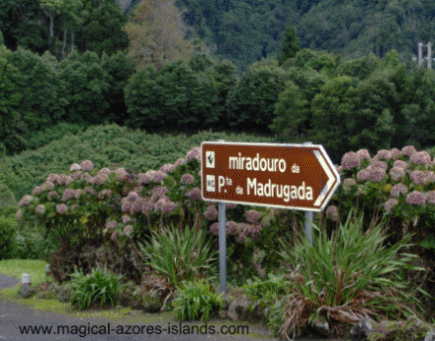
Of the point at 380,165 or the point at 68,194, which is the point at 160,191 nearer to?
the point at 68,194

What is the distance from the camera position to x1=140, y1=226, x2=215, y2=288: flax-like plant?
5.12 metres

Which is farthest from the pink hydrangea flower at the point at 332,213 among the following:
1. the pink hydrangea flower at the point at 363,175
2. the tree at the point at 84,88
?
the tree at the point at 84,88

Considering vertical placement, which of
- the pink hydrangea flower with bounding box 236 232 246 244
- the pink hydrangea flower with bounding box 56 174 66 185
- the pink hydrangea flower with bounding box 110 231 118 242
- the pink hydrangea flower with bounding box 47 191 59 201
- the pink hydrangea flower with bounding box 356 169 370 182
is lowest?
the pink hydrangea flower with bounding box 110 231 118 242

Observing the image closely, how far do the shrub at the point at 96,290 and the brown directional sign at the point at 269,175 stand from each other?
3.63 ft

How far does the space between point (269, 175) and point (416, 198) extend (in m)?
1.07

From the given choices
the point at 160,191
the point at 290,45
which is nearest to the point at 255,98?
the point at 290,45

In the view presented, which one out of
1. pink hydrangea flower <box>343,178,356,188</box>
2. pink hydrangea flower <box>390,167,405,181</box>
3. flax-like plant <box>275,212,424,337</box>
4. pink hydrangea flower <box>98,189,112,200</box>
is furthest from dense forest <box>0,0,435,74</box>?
flax-like plant <box>275,212,424,337</box>

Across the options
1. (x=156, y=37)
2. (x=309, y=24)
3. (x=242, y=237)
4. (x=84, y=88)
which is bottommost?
(x=84, y=88)

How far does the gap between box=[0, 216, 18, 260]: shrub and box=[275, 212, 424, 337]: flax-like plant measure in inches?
325

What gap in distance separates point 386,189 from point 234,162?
1.20 metres

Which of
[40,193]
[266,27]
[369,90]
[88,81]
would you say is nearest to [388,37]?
[266,27]

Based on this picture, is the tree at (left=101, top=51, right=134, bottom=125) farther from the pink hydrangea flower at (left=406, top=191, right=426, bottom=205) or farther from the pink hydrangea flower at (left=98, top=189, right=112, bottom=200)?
the pink hydrangea flower at (left=406, top=191, right=426, bottom=205)

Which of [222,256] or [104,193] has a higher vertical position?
[104,193]

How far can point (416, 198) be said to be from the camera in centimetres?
461
